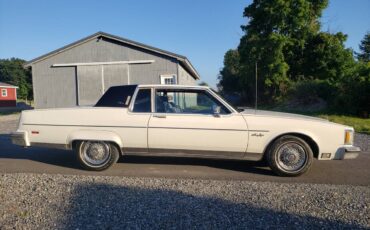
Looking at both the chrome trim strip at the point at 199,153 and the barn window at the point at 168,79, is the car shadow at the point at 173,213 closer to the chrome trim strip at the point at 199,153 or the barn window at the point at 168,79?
the chrome trim strip at the point at 199,153

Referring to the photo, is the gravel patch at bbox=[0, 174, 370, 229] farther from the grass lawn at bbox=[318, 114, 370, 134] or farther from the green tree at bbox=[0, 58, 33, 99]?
the green tree at bbox=[0, 58, 33, 99]

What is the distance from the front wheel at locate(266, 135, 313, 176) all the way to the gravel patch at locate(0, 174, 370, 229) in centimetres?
53

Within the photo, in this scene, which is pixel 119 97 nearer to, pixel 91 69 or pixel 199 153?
pixel 199 153

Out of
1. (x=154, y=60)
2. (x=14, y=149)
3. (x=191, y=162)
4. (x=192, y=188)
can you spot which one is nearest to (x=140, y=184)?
(x=192, y=188)

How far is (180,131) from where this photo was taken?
4961 mm

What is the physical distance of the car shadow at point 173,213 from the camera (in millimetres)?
2953

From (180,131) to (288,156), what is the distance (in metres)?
1.95

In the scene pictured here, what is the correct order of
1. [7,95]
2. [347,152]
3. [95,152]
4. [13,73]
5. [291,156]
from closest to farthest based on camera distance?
[347,152] → [291,156] → [95,152] → [7,95] → [13,73]

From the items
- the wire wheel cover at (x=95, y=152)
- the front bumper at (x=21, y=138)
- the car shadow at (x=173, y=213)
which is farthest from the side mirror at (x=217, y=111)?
the front bumper at (x=21, y=138)

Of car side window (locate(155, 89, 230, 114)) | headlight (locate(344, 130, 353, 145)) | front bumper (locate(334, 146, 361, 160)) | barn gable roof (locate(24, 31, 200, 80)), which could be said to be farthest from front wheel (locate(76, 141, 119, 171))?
barn gable roof (locate(24, 31, 200, 80))

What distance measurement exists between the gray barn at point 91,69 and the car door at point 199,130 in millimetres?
12306

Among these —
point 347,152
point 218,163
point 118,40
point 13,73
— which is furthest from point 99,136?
point 13,73

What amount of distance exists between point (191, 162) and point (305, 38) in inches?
1044

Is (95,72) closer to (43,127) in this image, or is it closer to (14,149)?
(14,149)
